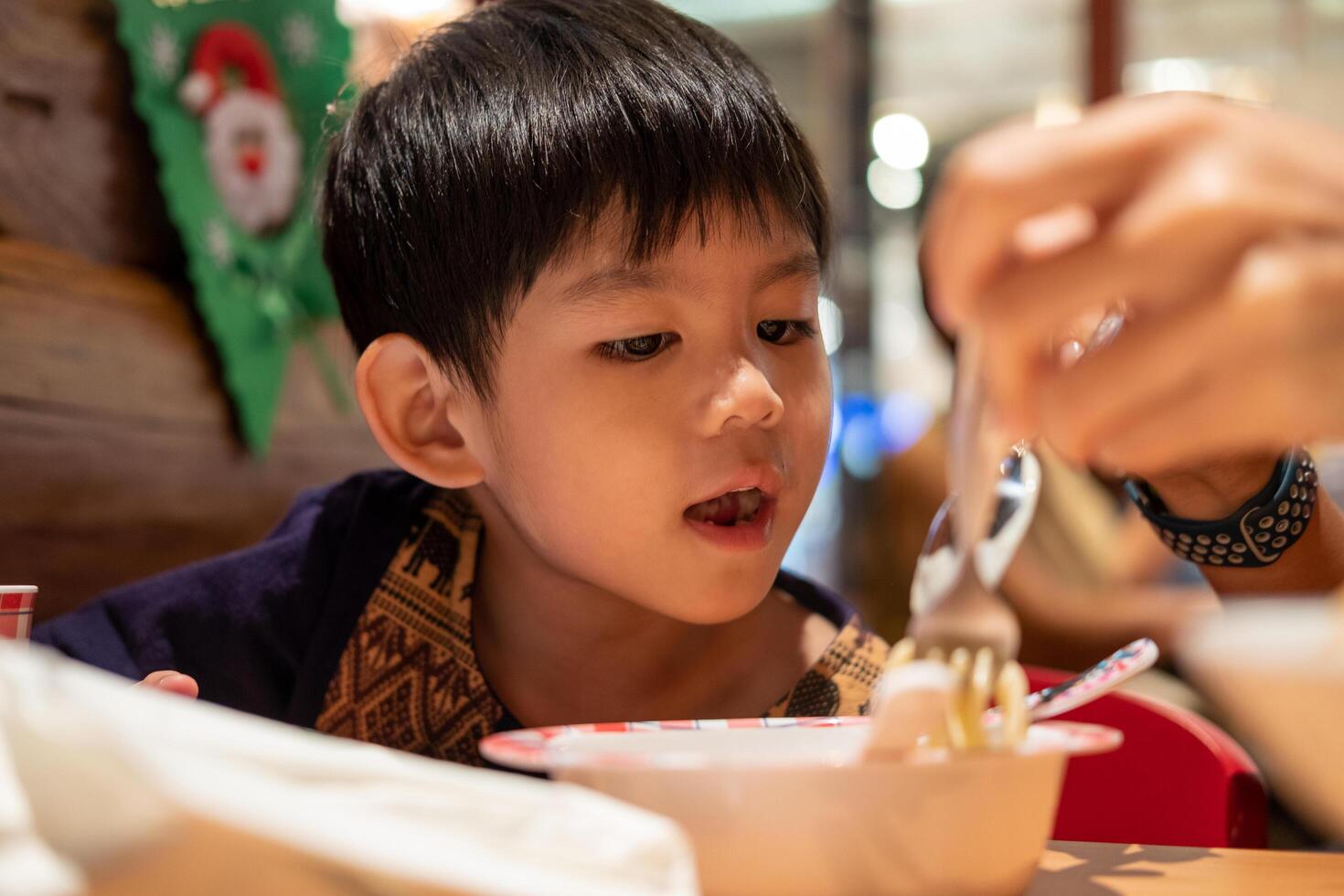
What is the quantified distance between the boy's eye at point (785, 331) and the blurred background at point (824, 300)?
263 millimetres

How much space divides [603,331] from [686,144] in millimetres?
180

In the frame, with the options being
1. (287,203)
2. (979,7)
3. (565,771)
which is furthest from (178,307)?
(979,7)

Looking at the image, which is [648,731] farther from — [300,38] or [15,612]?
[300,38]

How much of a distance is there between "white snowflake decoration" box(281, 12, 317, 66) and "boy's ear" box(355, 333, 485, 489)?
2.00ft

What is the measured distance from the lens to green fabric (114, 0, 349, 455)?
139 centimetres

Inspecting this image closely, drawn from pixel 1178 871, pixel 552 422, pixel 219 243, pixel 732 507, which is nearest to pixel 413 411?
pixel 552 422

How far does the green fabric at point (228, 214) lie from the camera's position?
139cm

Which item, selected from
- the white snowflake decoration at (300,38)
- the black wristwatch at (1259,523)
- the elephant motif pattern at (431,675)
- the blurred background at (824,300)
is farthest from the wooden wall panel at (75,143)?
the black wristwatch at (1259,523)

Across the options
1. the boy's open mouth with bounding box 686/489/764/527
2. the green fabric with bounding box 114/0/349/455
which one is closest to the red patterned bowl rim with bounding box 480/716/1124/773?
the boy's open mouth with bounding box 686/489/764/527

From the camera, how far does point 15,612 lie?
2.08 feet

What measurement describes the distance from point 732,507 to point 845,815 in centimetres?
56

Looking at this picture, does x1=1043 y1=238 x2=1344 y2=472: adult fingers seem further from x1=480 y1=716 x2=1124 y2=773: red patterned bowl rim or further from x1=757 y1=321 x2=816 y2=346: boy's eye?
x1=757 y1=321 x2=816 y2=346: boy's eye

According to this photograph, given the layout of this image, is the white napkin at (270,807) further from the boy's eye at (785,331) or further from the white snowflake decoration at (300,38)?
the white snowflake decoration at (300,38)

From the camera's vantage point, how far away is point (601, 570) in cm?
104
